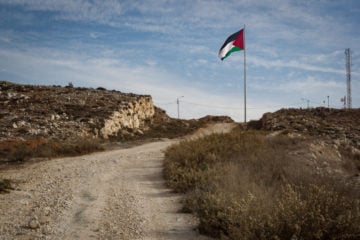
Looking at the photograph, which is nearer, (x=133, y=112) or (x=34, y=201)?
(x=34, y=201)

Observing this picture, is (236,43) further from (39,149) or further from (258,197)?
(258,197)

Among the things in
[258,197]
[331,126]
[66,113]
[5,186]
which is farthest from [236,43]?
[258,197]

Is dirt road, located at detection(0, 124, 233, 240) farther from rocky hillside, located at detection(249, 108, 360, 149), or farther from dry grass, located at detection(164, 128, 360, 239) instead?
rocky hillside, located at detection(249, 108, 360, 149)

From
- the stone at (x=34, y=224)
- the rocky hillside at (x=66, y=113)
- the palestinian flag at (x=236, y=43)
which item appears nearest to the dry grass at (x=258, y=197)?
the stone at (x=34, y=224)

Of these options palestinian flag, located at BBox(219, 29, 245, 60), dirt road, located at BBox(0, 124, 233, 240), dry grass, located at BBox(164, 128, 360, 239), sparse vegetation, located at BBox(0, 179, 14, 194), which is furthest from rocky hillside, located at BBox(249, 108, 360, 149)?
sparse vegetation, located at BBox(0, 179, 14, 194)

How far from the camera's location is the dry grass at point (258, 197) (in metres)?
5.14

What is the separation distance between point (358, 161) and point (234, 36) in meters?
13.0

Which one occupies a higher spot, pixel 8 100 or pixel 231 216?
pixel 8 100

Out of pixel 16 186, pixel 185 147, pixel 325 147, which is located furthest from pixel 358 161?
pixel 16 186

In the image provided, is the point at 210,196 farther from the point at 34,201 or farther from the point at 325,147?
the point at 325,147

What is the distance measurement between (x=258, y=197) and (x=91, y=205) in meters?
3.56

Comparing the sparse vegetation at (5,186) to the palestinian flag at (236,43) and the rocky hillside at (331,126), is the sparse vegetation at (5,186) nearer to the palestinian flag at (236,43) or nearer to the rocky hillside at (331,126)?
the rocky hillside at (331,126)

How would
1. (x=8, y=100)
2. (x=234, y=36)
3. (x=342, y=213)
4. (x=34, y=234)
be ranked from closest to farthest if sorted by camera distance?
(x=342, y=213) → (x=34, y=234) → (x=234, y=36) → (x=8, y=100)

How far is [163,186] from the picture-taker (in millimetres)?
10125
